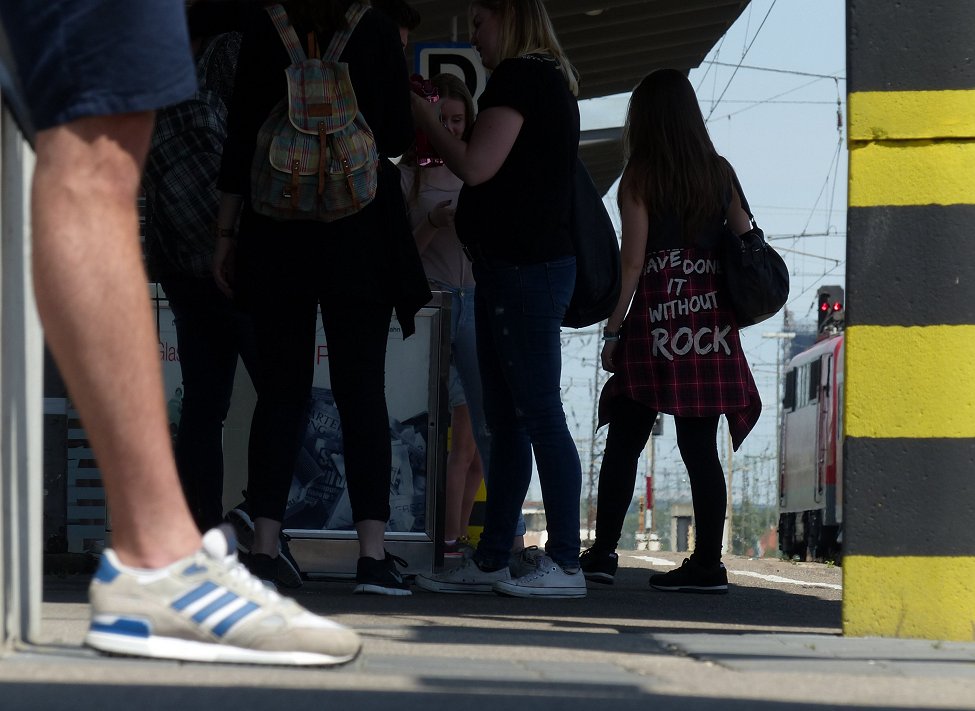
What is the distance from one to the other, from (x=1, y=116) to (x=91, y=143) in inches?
13.1

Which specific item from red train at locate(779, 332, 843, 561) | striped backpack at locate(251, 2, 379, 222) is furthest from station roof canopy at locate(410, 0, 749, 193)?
striped backpack at locate(251, 2, 379, 222)

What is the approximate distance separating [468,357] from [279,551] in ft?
4.75

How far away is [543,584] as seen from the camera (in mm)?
4887

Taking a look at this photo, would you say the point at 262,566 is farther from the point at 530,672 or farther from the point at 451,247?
the point at 530,672

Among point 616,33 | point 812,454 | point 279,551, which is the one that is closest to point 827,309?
point 812,454

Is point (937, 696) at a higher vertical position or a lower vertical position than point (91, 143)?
lower

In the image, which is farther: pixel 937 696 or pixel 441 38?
pixel 441 38

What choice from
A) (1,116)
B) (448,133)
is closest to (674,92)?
(448,133)

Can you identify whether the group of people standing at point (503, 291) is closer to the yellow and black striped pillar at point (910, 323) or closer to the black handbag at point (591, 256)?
the black handbag at point (591, 256)

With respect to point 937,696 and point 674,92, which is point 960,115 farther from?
point 674,92

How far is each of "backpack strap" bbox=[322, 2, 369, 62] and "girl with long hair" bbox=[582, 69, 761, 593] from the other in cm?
175

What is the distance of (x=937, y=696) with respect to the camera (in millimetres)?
2170

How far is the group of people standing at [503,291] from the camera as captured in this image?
4.48 m

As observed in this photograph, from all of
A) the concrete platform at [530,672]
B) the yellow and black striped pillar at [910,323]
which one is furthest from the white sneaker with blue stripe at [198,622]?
the yellow and black striped pillar at [910,323]
